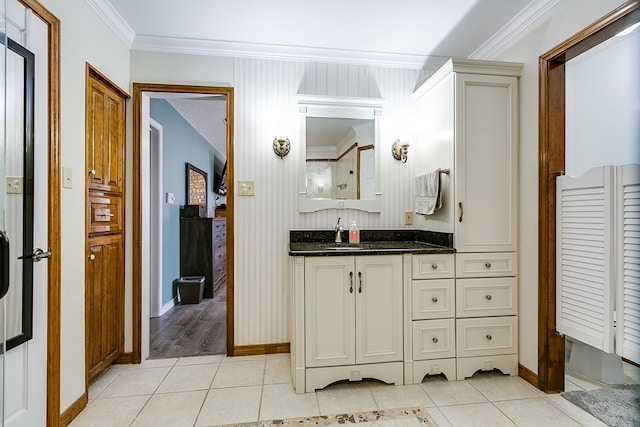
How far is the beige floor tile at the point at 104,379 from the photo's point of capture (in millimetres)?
1912

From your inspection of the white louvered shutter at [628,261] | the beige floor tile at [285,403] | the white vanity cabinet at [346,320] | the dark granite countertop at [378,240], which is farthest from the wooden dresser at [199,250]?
the white louvered shutter at [628,261]

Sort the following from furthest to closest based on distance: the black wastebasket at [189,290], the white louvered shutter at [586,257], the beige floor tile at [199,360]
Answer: the black wastebasket at [189,290]
the beige floor tile at [199,360]
the white louvered shutter at [586,257]

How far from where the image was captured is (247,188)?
2436 mm

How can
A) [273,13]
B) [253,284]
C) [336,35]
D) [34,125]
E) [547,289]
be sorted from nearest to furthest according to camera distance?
[34,125] → [547,289] → [273,13] → [336,35] → [253,284]

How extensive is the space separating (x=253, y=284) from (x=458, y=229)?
1.61m

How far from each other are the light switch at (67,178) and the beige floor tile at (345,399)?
6.22 ft

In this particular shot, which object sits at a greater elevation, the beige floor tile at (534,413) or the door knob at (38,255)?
the door knob at (38,255)

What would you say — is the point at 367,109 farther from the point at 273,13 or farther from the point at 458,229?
the point at 458,229

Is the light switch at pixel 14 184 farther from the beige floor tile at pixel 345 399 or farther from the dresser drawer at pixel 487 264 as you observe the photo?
the dresser drawer at pixel 487 264

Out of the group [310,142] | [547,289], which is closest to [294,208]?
[310,142]

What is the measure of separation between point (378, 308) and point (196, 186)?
3.78m

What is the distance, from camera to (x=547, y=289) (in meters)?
1.90

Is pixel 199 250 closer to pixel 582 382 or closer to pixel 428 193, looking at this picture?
pixel 428 193

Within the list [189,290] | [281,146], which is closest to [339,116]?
[281,146]
